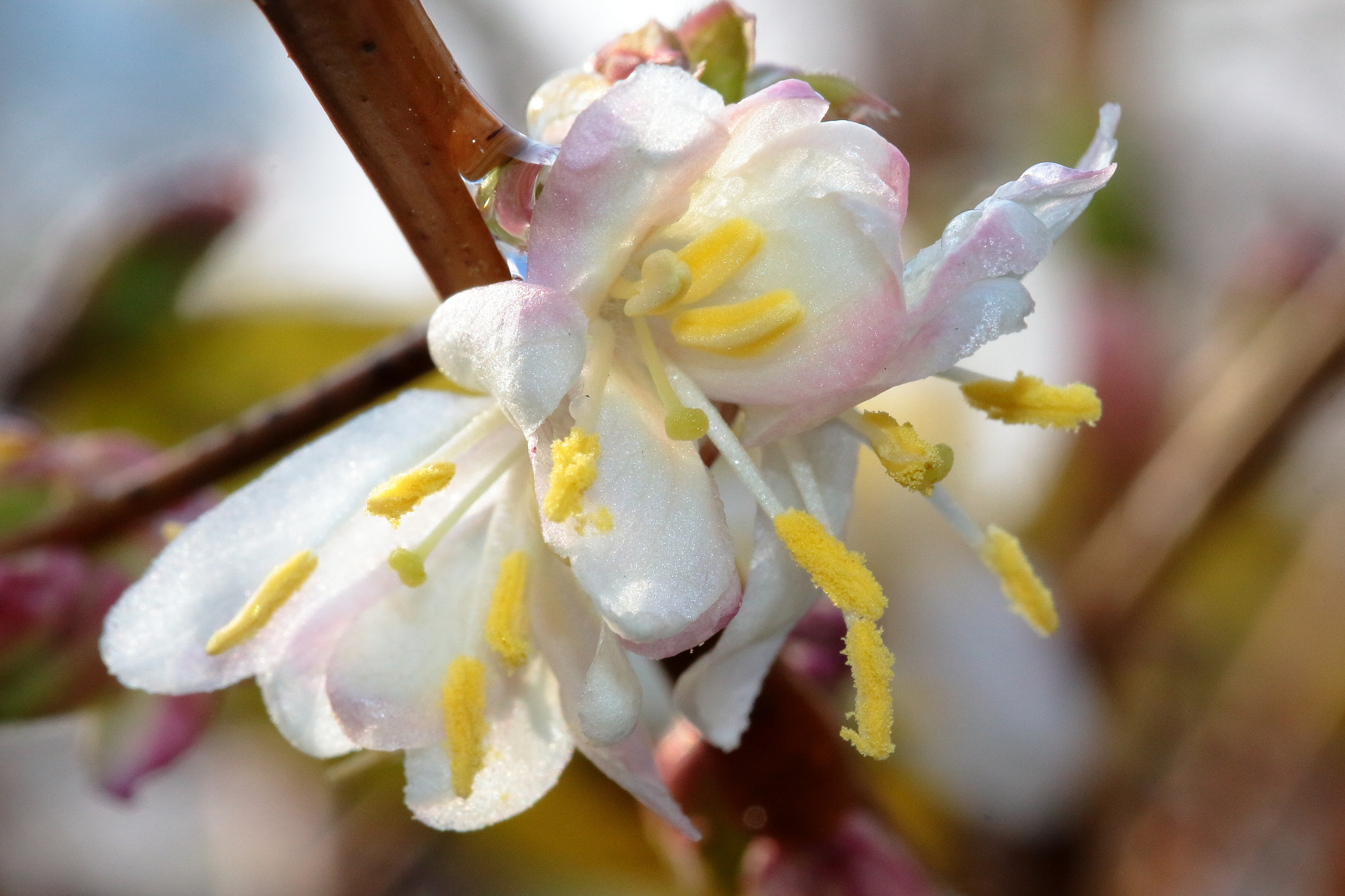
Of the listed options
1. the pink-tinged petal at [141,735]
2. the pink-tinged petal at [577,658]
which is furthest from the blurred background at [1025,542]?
the pink-tinged petal at [577,658]

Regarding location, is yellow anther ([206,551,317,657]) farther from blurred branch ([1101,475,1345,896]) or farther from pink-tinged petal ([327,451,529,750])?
blurred branch ([1101,475,1345,896])

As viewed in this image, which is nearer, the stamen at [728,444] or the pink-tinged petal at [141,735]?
the stamen at [728,444]

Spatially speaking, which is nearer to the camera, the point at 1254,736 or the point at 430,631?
the point at 430,631

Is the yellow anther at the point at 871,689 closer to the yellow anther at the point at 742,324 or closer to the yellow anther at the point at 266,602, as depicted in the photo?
the yellow anther at the point at 742,324

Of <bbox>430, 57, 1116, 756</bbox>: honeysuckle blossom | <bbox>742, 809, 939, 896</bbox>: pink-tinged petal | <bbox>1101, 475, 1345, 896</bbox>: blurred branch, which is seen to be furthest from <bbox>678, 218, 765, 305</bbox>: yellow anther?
<bbox>1101, 475, 1345, 896</bbox>: blurred branch

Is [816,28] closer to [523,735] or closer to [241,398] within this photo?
[241,398]

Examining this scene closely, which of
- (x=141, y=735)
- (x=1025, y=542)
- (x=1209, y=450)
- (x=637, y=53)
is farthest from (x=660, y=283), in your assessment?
(x=1025, y=542)

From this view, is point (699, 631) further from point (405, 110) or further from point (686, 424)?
point (405, 110)
